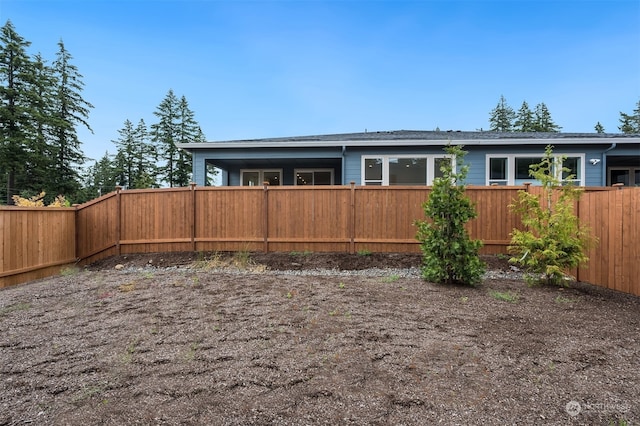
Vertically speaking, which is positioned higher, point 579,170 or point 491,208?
point 579,170

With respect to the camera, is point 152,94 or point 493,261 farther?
point 152,94

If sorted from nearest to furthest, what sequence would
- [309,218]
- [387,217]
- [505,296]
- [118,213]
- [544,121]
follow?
1. [505,296]
2. [387,217]
3. [309,218]
4. [118,213]
5. [544,121]

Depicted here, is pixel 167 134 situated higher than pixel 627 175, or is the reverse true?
pixel 167 134

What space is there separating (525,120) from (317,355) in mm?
37998

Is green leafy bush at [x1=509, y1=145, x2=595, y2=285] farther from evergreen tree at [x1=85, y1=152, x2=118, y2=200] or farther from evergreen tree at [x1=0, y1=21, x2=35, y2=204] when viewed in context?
evergreen tree at [x1=85, y1=152, x2=118, y2=200]

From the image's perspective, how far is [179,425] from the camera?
167 cm

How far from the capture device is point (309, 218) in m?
7.40

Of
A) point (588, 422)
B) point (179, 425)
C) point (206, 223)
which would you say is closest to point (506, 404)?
point (588, 422)

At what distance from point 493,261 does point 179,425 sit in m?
6.56

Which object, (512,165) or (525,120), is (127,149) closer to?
(512,165)

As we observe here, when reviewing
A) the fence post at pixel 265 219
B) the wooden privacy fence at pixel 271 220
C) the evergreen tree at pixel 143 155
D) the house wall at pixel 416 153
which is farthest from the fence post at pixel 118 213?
the evergreen tree at pixel 143 155

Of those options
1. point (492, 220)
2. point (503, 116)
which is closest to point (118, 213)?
point (492, 220)

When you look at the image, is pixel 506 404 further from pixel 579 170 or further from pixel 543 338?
pixel 579 170

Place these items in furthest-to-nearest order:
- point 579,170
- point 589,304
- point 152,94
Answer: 1. point 152,94
2. point 579,170
3. point 589,304
